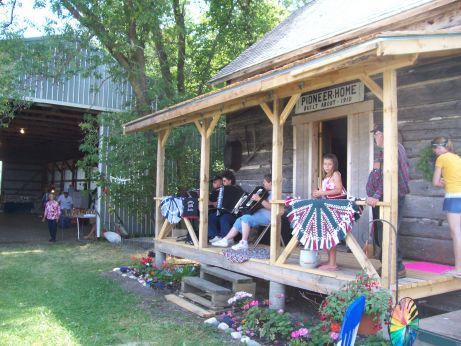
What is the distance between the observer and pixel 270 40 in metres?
9.87

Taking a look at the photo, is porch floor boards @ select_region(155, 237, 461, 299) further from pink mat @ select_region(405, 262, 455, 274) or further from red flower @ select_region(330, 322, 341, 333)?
red flower @ select_region(330, 322, 341, 333)

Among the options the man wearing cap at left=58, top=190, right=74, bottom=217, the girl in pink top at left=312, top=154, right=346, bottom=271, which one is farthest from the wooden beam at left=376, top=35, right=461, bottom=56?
the man wearing cap at left=58, top=190, right=74, bottom=217

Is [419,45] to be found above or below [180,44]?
below

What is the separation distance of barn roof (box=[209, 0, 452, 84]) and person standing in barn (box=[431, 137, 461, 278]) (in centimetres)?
191

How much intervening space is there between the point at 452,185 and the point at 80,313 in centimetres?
459

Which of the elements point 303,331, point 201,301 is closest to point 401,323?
point 303,331

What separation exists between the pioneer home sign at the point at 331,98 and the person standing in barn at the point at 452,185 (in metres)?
2.11

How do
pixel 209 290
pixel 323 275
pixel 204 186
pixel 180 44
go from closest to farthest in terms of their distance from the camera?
pixel 323 275 → pixel 209 290 → pixel 204 186 → pixel 180 44

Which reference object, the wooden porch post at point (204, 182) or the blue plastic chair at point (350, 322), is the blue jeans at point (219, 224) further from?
→ the blue plastic chair at point (350, 322)

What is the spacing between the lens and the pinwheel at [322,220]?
4.57 m

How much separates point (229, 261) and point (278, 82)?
8.96 feet

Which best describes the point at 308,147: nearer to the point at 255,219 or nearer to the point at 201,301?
the point at 255,219

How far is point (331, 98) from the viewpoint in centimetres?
720

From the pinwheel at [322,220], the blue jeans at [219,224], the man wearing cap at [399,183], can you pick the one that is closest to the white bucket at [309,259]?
the pinwheel at [322,220]
